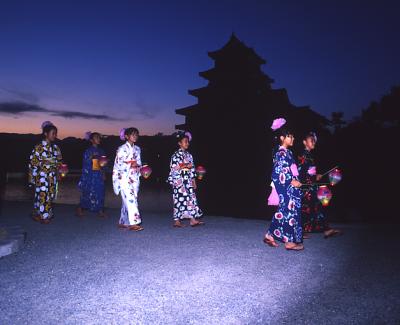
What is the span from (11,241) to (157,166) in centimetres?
2776

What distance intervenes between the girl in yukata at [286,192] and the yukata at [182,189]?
2244 mm

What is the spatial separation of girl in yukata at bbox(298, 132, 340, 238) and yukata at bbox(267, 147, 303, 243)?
783 millimetres

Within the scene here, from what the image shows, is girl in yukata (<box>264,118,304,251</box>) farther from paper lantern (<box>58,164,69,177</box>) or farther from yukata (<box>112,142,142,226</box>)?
paper lantern (<box>58,164,69,177</box>)

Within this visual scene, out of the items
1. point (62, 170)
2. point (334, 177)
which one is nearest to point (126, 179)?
point (62, 170)

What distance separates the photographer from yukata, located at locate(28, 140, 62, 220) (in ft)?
23.2

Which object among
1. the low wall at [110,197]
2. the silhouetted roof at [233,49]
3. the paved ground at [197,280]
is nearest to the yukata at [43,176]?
the paved ground at [197,280]

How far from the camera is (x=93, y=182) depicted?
8125 millimetres

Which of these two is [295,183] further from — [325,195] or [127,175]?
[127,175]

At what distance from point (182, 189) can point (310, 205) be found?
Result: 2665 millimetres

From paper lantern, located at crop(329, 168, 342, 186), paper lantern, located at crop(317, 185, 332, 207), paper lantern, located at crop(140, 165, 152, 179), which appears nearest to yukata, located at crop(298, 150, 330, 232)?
paper lantern, located at crop(329, 168, 342, 186)

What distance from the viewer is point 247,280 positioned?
369 cm

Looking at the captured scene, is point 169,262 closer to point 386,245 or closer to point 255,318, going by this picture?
point 255,318

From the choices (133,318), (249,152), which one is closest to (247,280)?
(133,318)

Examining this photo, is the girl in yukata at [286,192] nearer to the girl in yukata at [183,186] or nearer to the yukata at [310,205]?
the yukata at [310,205]
